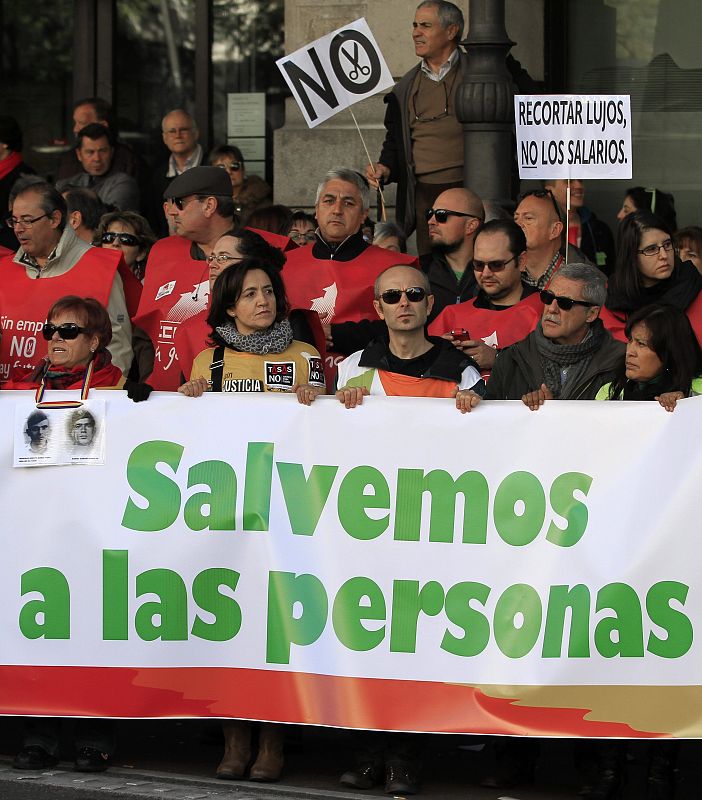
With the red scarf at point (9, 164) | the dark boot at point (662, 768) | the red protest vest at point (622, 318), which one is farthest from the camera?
the red scarf at point (9, 164)

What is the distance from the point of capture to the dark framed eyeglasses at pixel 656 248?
25.6 ft

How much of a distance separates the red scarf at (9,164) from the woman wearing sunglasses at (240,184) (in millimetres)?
1170

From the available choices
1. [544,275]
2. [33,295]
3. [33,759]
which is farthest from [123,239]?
[33,759]

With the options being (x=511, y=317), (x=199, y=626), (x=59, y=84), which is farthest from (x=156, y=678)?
(x=59, y=84)

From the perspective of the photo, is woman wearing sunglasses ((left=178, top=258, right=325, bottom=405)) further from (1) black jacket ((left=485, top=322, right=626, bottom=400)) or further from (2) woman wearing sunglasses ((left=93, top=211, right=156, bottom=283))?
(2) woman wearing sunglasses ((left=93, top=211, right=156, bottom=283))

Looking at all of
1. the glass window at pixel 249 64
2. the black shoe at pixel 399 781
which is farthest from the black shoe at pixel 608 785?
the glass window at pixel 249 64

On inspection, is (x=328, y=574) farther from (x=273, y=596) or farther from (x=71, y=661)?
(x=71, y=661)

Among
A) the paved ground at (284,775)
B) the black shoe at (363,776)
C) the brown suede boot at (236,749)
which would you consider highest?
the brown suede boot at (236,749)

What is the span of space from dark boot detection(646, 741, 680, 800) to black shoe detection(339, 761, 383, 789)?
0.92 metres

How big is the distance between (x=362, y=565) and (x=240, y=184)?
5.50 metres

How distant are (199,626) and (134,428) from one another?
732mm

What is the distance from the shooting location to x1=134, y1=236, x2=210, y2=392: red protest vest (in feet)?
27.2

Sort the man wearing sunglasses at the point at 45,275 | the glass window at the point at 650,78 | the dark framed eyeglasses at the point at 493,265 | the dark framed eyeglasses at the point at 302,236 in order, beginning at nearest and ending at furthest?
1. the dark framed eyeglasses at the point at 493,265
2. the man wearing sunglasses at the point at 45,275
3. the dark framed eyeglasses at the point at 302,236
4. the glass window at the point at 650,78

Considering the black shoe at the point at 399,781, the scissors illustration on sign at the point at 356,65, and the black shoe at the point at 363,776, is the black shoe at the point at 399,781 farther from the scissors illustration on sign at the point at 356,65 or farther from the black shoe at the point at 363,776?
the scissors illustration on sign at the point at 356,65
